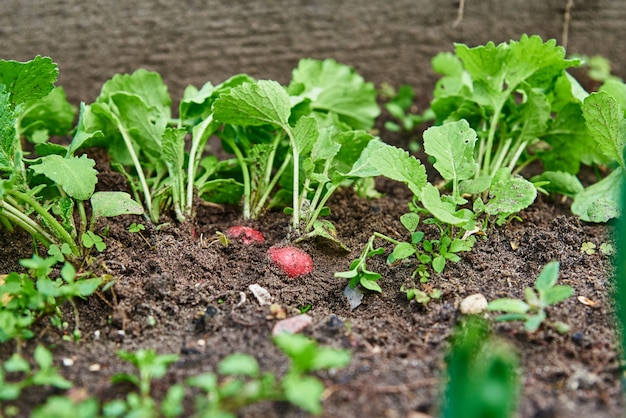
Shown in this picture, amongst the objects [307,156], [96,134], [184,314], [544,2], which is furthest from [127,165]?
[544,2]

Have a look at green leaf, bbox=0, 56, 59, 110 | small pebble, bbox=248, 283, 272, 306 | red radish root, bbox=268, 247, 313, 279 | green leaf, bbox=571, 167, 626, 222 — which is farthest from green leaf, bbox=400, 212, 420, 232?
green leaf, bbox=0, 56, 59, 110

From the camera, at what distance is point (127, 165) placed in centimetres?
215

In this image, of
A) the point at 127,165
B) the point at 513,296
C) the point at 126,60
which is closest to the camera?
the point at 513,296

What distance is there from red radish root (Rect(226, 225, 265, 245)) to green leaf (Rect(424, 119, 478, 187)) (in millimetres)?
494

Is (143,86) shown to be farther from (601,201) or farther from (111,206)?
(601,201)

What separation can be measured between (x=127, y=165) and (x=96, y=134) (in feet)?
0.91

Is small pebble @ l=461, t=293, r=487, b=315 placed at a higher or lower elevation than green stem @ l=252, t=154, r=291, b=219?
lower

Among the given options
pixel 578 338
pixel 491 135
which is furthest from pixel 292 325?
pixel 491 135

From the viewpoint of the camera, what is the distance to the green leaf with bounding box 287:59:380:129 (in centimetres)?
227

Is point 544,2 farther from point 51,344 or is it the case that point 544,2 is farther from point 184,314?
point 51,344

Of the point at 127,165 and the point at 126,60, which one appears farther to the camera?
the point at 126,60

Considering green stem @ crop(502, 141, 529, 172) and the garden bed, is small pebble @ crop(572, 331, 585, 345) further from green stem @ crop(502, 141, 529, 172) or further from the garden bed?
green stem @ crop(502, 141, 529, 172)

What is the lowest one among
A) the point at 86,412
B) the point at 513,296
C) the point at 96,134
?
the point at 513,296

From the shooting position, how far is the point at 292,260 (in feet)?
5.73
